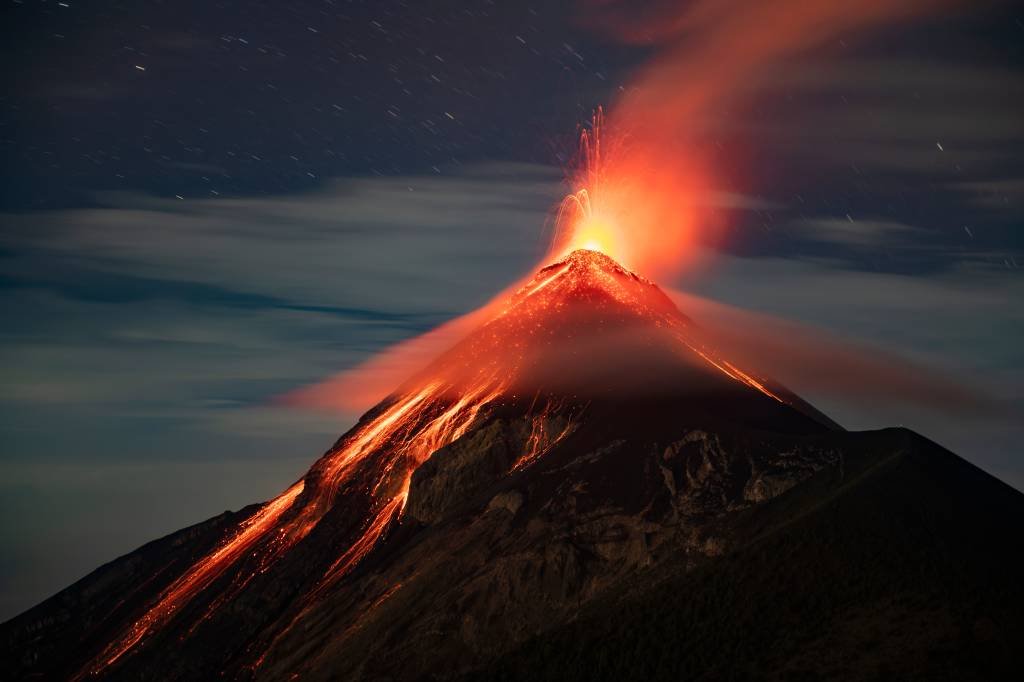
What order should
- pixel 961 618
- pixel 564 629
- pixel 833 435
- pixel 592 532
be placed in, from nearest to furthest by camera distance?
pixel 961 618, pixel 564 629, pixel 592 532, pixel 833 435

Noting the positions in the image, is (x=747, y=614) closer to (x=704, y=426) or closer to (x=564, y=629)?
(x=564, y=629)

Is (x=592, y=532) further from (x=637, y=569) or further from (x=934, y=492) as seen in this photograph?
(x=934, y=492)

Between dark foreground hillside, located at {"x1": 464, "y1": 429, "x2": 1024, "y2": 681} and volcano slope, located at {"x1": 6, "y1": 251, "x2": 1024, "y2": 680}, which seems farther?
volcano slope, located at {"x1": 6, "y1": 251, "x2": 1024, "y2": 680}

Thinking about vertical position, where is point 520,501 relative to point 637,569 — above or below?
above

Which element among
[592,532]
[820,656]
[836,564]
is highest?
[592,532]

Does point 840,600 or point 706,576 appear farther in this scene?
point 706,576

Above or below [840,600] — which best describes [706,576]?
above

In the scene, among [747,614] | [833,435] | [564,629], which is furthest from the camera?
[833,435]

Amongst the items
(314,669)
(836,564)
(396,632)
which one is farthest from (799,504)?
(314,669)

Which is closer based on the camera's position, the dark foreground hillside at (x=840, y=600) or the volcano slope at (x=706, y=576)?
the dark foreground hillside at (x=840, y=600)

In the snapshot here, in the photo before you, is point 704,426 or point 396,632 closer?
point 396,632
